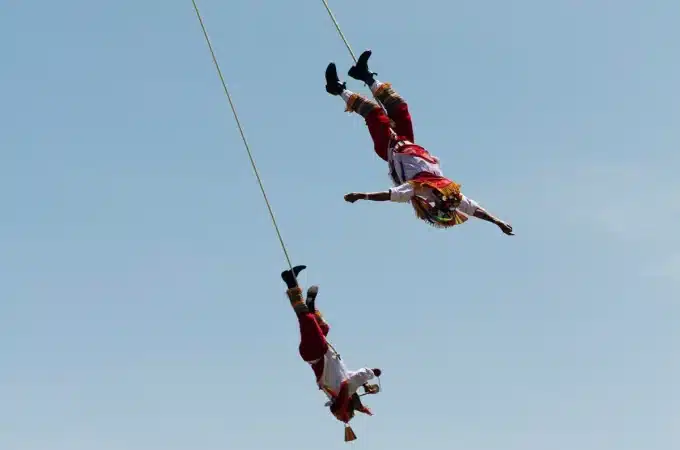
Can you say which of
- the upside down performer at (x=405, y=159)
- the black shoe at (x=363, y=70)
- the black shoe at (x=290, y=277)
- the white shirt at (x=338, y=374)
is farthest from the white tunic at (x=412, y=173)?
the white shirt at (x=338, y=374)

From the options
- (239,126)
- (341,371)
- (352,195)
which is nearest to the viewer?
(352,195)

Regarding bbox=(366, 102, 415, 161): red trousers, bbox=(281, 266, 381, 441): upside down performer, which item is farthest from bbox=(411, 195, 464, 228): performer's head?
bbox=(281, 266, 381, 441): upside down performer

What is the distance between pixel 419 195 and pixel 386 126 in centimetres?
113

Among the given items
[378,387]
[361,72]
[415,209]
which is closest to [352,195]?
[415,209]

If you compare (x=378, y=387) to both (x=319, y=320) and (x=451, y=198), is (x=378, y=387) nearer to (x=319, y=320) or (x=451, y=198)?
(x=319, y=320)

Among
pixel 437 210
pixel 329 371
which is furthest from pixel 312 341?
pixel 437 210

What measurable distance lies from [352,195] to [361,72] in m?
2.43

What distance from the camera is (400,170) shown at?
15.3 m

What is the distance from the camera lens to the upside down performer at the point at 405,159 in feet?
49.2

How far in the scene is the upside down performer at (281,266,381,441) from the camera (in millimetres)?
15984

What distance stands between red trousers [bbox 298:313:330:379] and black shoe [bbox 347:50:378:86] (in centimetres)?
314

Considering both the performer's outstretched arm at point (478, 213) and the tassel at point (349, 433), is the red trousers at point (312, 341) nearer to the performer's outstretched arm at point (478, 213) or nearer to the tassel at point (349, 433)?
the tassel at point (349, 433)

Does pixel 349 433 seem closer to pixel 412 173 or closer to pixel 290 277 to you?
pixel 290 277

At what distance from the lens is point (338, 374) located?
52.7 ft
